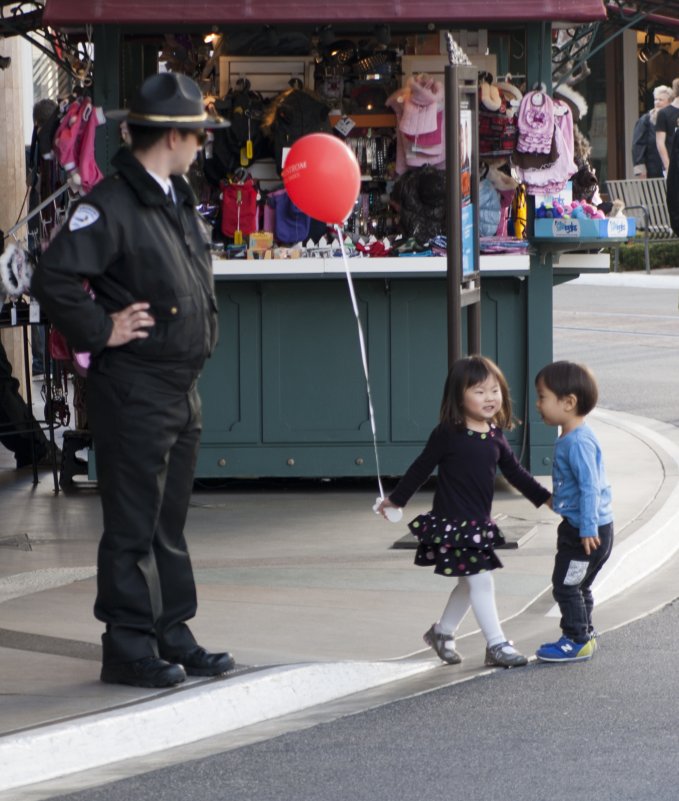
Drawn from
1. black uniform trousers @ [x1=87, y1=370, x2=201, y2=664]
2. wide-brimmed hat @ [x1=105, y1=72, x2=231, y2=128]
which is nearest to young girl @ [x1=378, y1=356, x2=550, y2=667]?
black uniform trousers @ [x1=87, y1=370, x2=201, y2=664]

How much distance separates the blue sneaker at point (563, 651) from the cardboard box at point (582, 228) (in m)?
4.12

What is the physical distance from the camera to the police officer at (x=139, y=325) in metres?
5.54

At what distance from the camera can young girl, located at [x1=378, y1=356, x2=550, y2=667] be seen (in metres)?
6.29

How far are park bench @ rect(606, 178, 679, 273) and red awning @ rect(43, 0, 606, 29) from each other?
56.1 feet

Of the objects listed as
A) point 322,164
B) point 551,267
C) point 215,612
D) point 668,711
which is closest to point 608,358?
point 551,267

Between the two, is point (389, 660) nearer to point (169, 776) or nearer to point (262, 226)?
point (169, 776)

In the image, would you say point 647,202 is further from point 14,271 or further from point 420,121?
point 14,271

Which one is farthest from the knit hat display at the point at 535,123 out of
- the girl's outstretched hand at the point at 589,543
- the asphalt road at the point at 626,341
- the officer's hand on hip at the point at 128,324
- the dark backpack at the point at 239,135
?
the officer's hand on hip at the point at 128,324

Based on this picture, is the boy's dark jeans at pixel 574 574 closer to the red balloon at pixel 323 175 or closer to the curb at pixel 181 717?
the curb at pixel 181 717

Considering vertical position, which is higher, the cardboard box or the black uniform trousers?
the cardboard box

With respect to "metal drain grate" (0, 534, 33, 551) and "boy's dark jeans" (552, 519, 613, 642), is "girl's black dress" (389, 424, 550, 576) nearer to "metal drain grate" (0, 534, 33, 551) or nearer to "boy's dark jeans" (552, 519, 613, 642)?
"boy's dark jeans" (552, 519, 613, 642)

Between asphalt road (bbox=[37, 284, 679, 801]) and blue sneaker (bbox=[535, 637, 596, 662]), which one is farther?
blue sneaker (bbox=[535, 637, 596, 662])

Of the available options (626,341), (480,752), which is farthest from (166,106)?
(626,341)

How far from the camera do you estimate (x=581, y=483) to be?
638 centimetres
